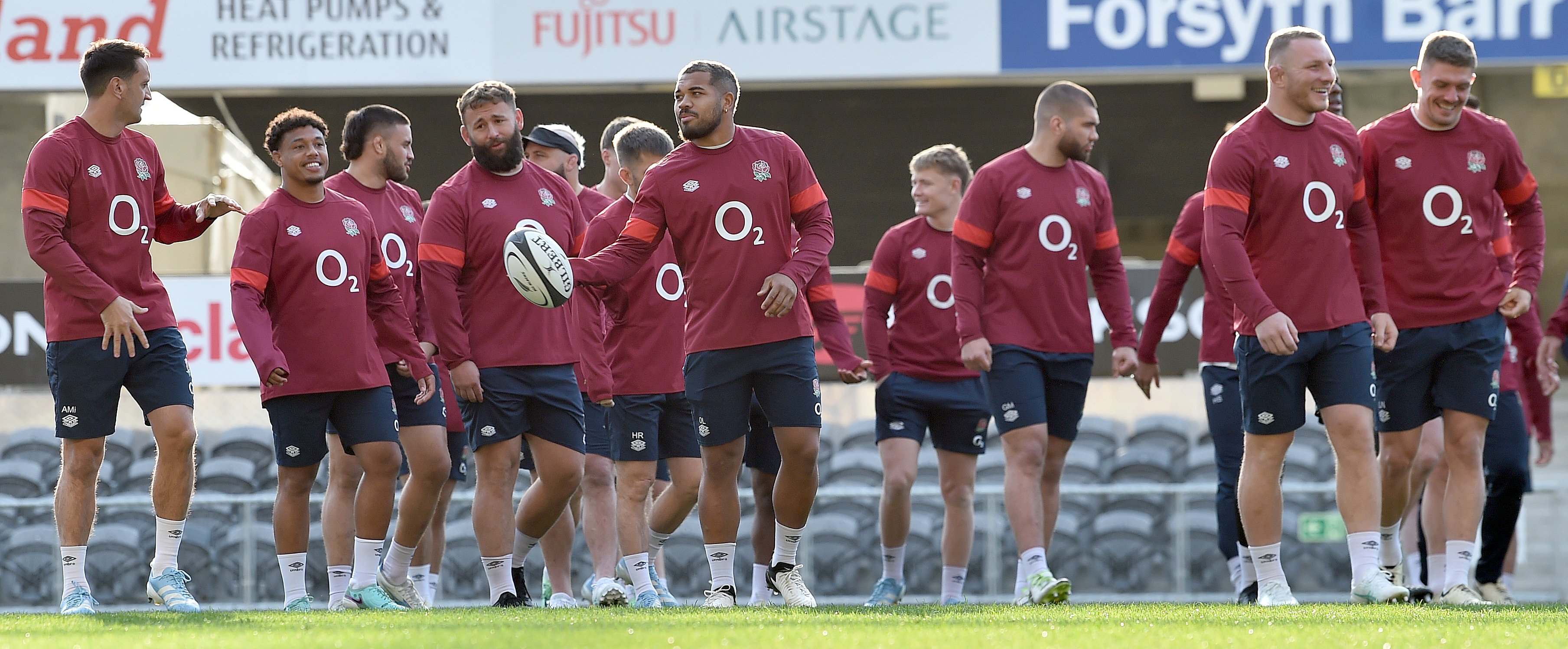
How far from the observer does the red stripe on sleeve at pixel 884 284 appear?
7.25m

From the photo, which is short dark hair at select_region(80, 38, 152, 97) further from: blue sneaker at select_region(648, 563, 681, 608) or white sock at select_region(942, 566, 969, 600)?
white sock at select_region(942, 566, 969, 600)

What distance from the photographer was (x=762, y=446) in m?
6.90

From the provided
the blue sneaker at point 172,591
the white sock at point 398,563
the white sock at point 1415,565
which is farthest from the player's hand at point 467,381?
the white sock at point 1415,565

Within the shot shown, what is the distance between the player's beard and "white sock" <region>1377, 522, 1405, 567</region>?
349cm

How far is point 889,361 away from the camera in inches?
280

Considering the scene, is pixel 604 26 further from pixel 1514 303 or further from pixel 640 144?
pixel 1514 303

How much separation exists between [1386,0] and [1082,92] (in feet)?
20.4

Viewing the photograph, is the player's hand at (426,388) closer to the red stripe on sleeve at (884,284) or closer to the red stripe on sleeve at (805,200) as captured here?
the red stripe on sleeve at (805,200)

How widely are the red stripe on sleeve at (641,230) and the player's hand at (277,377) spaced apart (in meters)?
1.22

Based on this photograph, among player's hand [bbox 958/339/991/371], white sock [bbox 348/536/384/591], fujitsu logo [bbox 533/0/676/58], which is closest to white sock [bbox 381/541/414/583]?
white sock [bbox 348/536/384/591]

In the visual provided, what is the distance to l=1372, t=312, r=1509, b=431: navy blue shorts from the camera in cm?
562

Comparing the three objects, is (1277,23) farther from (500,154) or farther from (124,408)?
(124,408)

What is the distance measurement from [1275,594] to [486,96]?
332cm

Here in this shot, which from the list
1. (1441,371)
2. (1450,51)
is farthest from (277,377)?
(1450,51)
